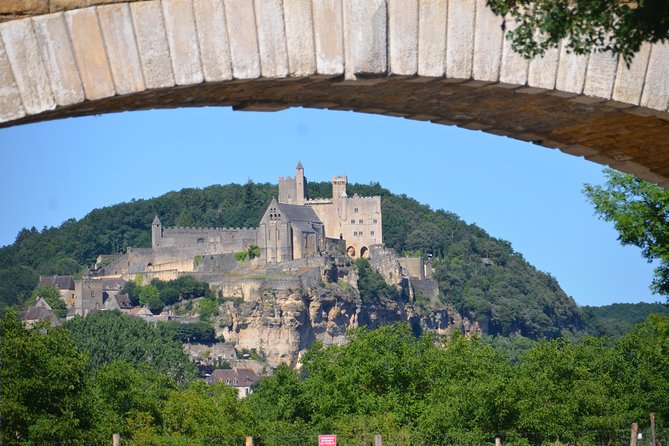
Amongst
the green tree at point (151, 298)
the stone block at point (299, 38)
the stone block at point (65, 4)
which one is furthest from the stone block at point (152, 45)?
the green tree at point (151, 298)

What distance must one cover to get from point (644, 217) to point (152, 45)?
1358 cm

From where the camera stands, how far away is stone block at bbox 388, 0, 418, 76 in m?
3.82

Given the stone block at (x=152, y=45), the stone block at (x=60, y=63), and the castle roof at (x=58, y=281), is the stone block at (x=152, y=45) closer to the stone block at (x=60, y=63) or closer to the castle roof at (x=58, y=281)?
the stone block at (x=60, y=63)

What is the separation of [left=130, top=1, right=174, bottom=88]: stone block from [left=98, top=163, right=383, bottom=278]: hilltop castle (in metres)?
97.2

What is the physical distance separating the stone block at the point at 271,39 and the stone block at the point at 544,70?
80cm

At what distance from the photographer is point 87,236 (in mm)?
130000

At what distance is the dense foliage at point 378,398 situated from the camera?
25844 mm

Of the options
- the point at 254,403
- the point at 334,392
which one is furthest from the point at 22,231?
the point at 334,392

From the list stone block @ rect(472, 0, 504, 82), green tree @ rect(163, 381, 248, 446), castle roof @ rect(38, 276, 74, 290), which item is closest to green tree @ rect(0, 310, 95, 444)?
green tree @ rect(163, 381, 248, 446)

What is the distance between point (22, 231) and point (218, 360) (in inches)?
1713

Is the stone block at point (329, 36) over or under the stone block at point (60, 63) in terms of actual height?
over

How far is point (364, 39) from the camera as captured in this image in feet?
12.4

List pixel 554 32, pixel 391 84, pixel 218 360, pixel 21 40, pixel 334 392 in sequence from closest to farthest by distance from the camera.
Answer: pixel 21 40, pixel 554 32, pixel 391 84, pixel 334 392, pixel 218 360

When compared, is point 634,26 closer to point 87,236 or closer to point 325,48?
point 325,48
